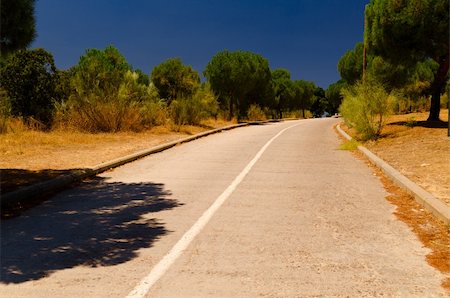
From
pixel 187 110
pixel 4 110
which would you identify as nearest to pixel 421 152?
pixel 187 110

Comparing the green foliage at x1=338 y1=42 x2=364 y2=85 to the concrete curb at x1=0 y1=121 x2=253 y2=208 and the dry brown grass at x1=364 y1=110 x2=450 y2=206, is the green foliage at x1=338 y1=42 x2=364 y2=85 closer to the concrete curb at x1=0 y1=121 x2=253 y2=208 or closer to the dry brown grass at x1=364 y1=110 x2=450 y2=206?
the dry brown grass at x1=364 y1=110 x2=450 y2=206

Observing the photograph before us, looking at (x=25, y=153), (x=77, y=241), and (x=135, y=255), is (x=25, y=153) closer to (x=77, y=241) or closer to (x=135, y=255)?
(x=77, y=241)

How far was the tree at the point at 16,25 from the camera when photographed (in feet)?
25.6

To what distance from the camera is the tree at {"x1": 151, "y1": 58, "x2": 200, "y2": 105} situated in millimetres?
32547

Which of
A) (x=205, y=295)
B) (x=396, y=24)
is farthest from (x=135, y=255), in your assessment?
(x=396, y=24)

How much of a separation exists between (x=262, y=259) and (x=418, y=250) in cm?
186

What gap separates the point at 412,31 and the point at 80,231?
56.9ft

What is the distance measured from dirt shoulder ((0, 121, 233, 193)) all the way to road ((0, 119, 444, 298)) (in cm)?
127

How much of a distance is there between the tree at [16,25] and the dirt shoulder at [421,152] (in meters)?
7.66

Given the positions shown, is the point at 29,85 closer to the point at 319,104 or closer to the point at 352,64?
the point at 352,64

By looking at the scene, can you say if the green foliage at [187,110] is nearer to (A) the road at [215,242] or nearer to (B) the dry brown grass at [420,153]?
(B) the dry brown grass at [420,153]

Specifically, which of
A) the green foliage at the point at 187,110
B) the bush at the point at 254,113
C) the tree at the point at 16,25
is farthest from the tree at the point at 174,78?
the tree at the point at 16,25

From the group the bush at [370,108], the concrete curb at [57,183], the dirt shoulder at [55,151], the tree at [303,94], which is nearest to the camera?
the concrete curb at [57,183]

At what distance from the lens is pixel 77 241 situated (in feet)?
18.6
